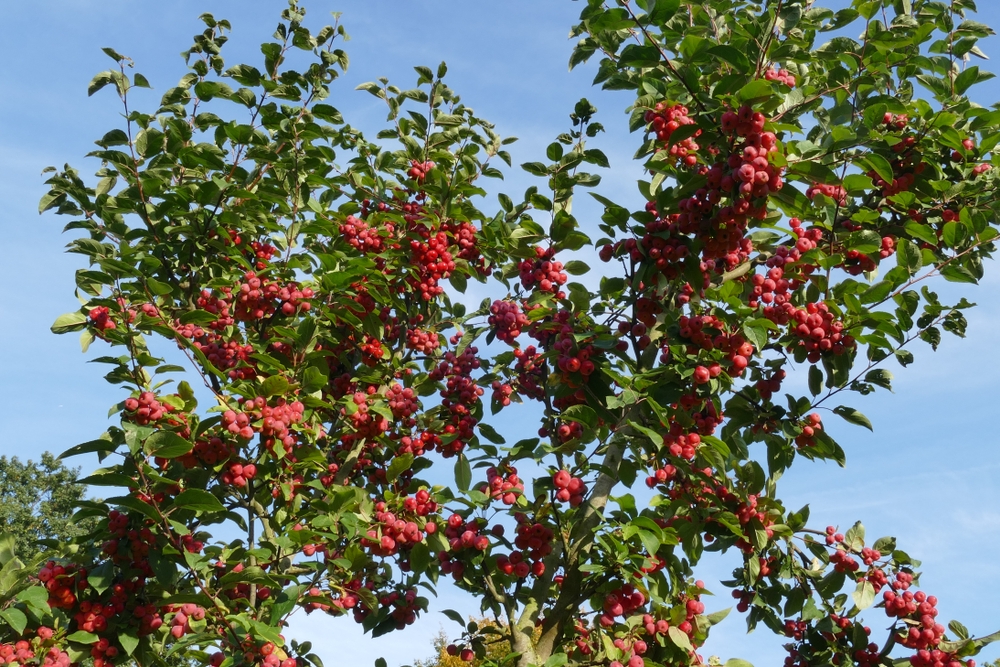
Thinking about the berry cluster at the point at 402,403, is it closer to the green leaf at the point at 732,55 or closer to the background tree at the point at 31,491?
the green leaf at the point at 732,55

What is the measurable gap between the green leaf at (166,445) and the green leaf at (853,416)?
336cm

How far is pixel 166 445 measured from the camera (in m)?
4.06

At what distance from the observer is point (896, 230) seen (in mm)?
4875

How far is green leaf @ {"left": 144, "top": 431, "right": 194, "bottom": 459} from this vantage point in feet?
13.2

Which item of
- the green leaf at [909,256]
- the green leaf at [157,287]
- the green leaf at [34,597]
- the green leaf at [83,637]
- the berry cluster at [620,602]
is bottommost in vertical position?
the green leaf at [83,637]

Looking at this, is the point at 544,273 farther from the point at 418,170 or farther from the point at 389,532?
the point at 389,532

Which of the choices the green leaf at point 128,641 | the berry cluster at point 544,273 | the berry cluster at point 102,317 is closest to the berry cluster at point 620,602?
the berry cluster at point 544,273

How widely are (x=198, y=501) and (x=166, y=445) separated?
335mm

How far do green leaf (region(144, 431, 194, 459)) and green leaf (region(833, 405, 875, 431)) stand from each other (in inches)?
132

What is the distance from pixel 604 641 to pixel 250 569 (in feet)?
6.05

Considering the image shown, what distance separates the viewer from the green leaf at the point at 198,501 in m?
4.14

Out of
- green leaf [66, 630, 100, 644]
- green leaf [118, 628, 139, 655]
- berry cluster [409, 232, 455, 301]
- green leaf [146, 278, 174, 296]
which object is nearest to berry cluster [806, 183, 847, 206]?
berry cluster [409, 232, 455, 301]

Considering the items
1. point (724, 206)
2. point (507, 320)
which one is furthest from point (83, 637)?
point (724, 206)

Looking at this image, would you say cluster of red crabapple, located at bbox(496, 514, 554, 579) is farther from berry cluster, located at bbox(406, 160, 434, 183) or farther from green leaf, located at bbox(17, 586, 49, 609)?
berry cluster, located at bbox(406, 160, 434, 183)
